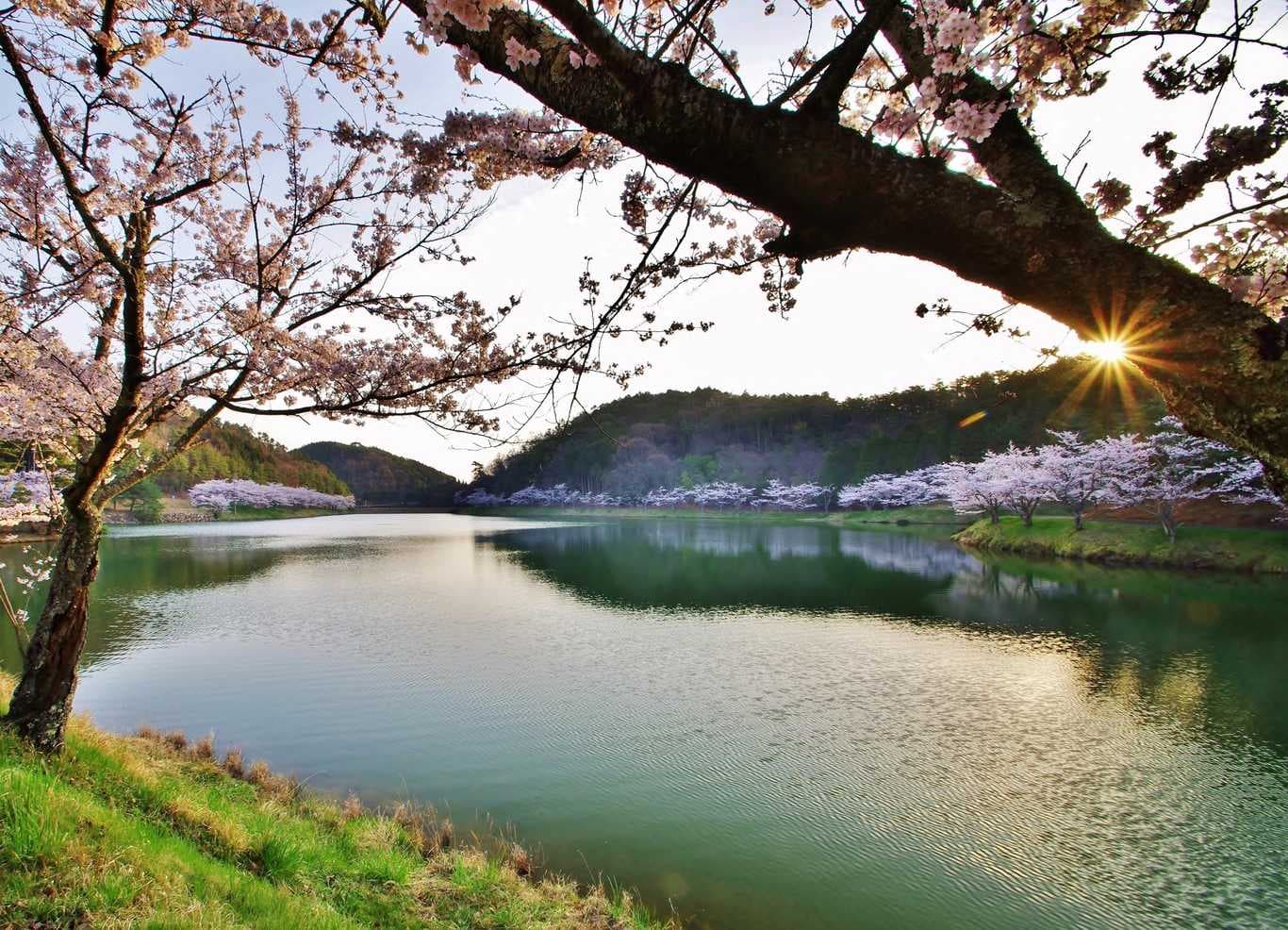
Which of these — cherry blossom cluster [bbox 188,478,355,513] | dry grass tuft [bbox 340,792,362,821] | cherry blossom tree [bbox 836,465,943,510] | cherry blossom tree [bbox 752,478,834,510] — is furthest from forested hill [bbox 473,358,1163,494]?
cherry blossom cluster [bbox 188,478,355,513]

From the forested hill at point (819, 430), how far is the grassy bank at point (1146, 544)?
8.63 meters

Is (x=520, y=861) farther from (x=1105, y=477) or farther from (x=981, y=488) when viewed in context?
(x=981, y=488)

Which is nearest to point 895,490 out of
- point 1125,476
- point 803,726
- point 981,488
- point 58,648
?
point 981,488

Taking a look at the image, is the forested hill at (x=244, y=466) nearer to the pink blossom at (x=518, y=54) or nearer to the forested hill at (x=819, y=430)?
the forested hill at (x=819, y=430)

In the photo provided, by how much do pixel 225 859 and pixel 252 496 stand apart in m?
92.3

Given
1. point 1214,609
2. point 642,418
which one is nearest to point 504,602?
point 1214,609

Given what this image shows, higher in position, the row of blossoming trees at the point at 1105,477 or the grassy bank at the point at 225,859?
the row of blossoming trees at the point at 1105,477

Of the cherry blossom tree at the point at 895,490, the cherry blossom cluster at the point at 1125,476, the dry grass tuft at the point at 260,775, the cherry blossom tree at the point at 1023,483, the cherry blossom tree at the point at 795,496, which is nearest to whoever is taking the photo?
the dry grass tuft at the point at 260,775

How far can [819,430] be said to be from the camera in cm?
9600

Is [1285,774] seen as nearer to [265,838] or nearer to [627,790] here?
[627,790]

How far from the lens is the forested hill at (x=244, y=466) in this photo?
78.2 m

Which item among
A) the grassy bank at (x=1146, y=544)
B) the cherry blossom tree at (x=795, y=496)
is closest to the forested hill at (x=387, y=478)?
the cherry blossom tree at (x=795, y=496)

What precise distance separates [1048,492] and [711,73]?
129 feet

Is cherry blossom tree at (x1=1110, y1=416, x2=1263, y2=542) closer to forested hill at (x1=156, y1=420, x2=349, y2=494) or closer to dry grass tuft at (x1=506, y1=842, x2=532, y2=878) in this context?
dry grass tuft at (x1=506, y1=842, x2=532, y2=878)
